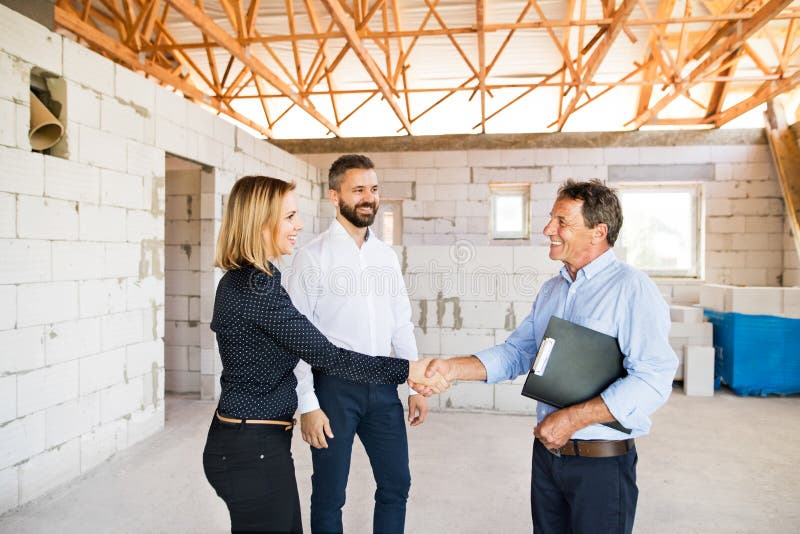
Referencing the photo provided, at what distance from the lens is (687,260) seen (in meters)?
7.72

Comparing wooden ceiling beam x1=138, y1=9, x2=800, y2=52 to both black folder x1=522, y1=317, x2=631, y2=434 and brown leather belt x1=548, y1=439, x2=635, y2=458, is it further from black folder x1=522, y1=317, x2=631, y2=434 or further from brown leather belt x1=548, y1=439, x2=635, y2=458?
brown leather belt x1=548, y1=439, x2=635, y2=458

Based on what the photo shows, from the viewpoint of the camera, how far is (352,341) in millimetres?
1984

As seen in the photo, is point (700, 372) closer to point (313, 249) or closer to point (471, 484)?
point (471, 484)

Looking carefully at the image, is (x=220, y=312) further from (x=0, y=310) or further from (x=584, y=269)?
(x=0, y=310)

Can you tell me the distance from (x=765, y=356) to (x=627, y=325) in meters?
5.34

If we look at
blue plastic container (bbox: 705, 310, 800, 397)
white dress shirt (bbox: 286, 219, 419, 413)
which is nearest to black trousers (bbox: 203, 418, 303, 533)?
white dress shirt (bbox: 286, 219, 419, 413)

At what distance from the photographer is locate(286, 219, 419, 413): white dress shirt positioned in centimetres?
198

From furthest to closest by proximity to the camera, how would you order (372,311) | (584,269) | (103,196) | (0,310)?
(103,196) < (0,310) < (372,311) < (584,269)

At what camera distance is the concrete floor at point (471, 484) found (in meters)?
2.70

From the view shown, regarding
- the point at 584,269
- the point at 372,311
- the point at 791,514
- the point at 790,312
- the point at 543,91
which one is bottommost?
the point at 791,514

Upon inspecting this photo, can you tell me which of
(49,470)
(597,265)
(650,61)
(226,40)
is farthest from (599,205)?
(650,61)

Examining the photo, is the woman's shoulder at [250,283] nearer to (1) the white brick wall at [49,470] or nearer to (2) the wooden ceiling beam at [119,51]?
(1) the white brick wall at [49,470]

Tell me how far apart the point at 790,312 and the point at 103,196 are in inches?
266

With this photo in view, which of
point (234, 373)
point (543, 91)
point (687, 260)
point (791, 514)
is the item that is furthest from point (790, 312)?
point (234, 373)
